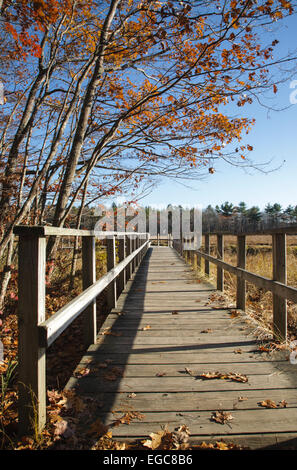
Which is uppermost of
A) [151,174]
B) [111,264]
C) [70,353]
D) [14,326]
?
[151,174]

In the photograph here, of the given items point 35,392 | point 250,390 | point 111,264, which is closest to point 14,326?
point 111,264

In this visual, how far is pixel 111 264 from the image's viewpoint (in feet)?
14.5

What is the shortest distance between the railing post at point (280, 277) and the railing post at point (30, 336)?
8.37ft

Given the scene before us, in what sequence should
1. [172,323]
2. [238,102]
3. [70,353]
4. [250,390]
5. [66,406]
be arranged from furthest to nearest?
[238,102] → [70,353] → [172,323] → [250,390] → [66,406]

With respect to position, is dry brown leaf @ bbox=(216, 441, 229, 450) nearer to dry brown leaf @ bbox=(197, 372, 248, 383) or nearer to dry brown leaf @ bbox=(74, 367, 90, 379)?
dry brown leaf @ bbox=(197, 372, 248, 383)

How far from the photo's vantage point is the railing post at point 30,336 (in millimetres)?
1824

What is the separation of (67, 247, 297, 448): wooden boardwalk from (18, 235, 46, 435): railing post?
475 mm

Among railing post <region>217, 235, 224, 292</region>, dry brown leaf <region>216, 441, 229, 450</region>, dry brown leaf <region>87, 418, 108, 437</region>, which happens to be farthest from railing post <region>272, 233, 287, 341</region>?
railing post <region>217, 235, 224, 292</region>

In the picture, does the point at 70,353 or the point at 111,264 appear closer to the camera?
the point at 111,264

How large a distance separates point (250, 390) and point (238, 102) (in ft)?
17.8

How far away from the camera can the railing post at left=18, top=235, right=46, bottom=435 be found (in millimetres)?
1824

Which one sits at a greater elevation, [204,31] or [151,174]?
[204,31]
